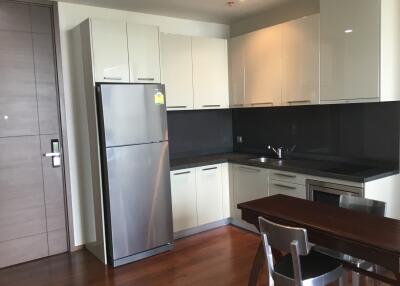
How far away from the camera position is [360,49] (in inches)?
118

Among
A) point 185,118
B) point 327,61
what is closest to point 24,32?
point 185,118

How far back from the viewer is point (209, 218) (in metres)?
4.20

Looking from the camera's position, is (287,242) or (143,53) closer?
(287,242)

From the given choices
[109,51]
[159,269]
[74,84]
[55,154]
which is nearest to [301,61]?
[109,51]

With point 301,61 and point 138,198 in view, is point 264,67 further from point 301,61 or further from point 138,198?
point 138,198

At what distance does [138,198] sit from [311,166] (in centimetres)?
177

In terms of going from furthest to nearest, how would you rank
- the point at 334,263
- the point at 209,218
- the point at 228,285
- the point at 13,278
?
the point at 209,218 → the point at 13,278 → the point at 228,285 → the point at 334,263

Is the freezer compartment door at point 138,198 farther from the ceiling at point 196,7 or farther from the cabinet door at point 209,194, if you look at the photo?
the ceiling at point 196,7

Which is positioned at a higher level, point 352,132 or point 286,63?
point 286,63

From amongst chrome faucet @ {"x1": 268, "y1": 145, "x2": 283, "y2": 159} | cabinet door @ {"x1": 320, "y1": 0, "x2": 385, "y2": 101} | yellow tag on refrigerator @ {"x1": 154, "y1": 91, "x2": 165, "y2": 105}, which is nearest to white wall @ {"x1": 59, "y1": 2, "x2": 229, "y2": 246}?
yellow tag on refrigerator @ {"x1": 154, "y1": 91, "x2": 165, "y2": 105}

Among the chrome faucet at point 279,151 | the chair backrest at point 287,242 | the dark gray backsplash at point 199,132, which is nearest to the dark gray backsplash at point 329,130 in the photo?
the chrome faucet at point 279,151

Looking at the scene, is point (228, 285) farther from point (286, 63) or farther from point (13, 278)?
point (286, 63)

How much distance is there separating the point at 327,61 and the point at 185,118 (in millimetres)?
1875

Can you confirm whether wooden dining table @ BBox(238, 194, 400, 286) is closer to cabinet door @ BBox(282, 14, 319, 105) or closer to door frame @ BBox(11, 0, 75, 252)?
cabinet door @ BBox(282, 14, 319, 105)
